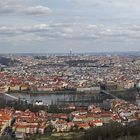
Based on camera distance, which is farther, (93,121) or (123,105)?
(123,105)

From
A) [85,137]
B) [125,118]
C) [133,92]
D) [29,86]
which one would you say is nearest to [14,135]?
[85,137]

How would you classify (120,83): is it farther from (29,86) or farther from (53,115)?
(53,115)

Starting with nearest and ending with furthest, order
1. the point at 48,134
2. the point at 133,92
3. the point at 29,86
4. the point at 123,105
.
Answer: the point at 48,134 → the point at 123,105 → the point at 133,92 → the point at 29,86

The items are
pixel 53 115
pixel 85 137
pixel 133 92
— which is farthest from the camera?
pixel 133 92

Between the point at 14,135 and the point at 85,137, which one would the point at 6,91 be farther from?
the point at 85,137

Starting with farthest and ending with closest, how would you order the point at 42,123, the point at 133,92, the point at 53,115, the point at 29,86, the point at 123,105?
the point at 29,86 < the point at 133,92 < the point at 123,105 < the point at 53,115 < the point at 42,123

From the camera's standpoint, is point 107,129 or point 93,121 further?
point 93,121

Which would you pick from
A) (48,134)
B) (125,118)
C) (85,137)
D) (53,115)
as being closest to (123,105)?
(125,118)

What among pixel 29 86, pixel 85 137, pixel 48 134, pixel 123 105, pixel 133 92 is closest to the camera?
pixel 85 137
